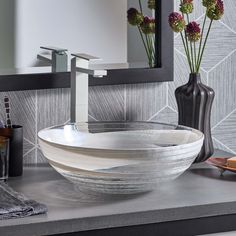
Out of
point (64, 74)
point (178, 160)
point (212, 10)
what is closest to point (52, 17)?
point (64, 74)

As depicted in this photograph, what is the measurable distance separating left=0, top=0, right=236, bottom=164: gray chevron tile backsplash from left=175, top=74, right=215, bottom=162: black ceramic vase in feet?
0.51

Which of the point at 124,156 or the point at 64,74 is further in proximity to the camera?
the point at 64,74

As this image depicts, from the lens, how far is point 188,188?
175cm

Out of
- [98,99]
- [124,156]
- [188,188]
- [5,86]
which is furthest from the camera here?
A: [98,99]

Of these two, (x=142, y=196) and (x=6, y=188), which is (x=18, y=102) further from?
(x=142, y=196)

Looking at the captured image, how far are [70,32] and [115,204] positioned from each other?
2.05 ft

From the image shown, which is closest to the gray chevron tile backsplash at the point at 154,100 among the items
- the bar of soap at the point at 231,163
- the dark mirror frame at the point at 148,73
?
the dark mirror frame at the point at 148,73

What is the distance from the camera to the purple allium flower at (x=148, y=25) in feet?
6.92

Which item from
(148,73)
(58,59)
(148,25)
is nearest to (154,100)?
(148,73)

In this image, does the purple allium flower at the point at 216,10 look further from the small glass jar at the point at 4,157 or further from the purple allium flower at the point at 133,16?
the small glass jar at the point at 4,157

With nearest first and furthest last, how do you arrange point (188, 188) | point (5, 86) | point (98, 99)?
1. point (188, 188)
2. point (5, 86)
3. point (98, 99)

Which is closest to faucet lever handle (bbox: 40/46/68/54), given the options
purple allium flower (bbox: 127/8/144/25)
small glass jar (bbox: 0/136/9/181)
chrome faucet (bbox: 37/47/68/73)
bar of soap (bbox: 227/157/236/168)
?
chrome faucet (bbox: 37/47/68/73)

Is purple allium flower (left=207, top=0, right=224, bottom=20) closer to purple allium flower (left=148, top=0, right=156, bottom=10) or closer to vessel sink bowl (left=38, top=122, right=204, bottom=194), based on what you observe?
purple allium flower (left=148, top=0, right=156, bottom=10)

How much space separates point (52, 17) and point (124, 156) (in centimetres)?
57
